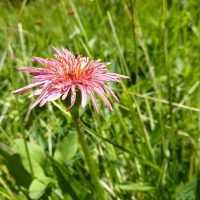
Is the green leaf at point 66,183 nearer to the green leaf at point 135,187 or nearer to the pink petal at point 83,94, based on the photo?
the green leaf at point 135,187

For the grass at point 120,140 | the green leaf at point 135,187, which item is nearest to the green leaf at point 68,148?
the grass at point 120,140

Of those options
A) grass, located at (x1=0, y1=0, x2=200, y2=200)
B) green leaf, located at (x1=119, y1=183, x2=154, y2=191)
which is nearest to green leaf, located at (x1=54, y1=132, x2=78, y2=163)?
grass, located at (x1=0, y1=0, x2=200, y2=200)

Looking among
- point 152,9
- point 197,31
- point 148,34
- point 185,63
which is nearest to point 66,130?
point 185,63

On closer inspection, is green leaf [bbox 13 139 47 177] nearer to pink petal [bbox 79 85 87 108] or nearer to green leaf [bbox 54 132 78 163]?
green leaf [bbox 54 132 78 163]

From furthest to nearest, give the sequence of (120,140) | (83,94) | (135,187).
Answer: (120,140) → (135,187) → (83,94)

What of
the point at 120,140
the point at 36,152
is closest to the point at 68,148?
the point at 36,152

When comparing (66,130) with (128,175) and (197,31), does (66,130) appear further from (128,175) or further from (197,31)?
(197,31)

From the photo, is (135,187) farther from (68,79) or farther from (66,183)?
(68,79)
